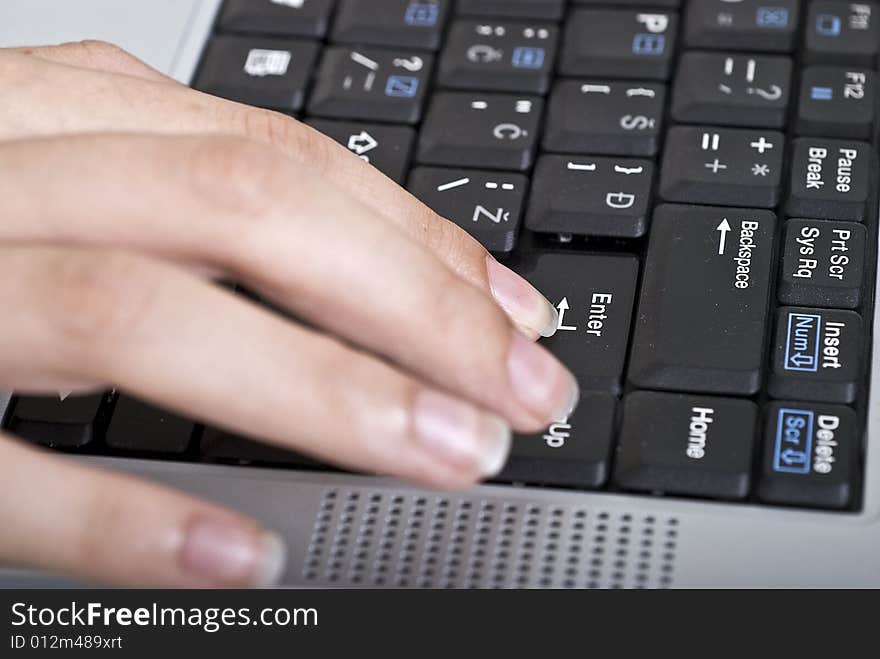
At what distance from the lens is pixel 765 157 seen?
769 mm

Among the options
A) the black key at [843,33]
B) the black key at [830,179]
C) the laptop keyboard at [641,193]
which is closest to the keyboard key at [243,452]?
the laptop keyboard at [641,193]

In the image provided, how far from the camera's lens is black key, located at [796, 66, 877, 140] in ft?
2.57

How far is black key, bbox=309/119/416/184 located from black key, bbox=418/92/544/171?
12 millimetres

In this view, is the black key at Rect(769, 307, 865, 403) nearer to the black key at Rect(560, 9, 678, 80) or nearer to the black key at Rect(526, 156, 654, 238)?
the black key at Rect(526, 156, 654, 238)

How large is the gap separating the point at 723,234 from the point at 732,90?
0.13 metres

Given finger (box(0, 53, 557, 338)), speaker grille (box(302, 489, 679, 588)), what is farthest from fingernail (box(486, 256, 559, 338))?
speaker grille (box(302, 489, 679, 588))

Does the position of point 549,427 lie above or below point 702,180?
below

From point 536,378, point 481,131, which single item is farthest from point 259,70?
point 536,378

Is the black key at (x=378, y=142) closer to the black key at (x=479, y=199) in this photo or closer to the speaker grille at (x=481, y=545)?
the black key at (x=479, y=199)

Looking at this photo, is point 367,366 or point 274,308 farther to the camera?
point 274,308
